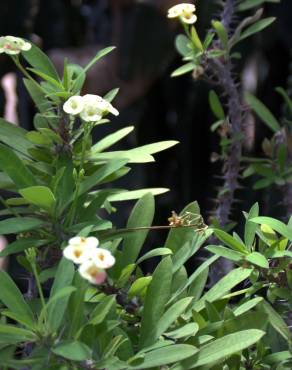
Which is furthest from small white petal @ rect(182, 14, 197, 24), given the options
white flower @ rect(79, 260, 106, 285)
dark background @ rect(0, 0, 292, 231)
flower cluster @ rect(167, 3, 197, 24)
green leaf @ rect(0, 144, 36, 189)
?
dark background @ rect(0, 0, 292, 231)

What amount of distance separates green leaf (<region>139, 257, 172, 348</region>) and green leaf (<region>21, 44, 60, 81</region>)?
0.69 ft

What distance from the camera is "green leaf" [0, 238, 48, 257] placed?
622 millimetres

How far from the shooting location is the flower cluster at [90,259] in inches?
19.3

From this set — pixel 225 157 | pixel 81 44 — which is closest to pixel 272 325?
pixel 225 157

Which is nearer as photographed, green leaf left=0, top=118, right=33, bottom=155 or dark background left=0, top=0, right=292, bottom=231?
green leaf left=0, top=118, right=33, bottom=155

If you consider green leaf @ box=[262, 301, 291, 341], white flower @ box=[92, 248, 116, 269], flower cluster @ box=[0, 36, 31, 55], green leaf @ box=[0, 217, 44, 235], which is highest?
flower cluster @ box=[0, 36, 31, 55]

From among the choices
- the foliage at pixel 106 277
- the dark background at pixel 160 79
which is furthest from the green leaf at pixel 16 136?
the dark background at pixel 160 79

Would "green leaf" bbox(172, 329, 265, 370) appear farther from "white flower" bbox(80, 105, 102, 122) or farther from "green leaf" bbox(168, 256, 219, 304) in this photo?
"white flower" bbox(80, 105, 102, 122)

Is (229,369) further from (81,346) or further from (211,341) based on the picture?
(81,346)

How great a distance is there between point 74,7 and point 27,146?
1955mm

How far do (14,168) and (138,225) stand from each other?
121 mm

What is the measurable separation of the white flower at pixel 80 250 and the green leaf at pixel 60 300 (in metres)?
0.05

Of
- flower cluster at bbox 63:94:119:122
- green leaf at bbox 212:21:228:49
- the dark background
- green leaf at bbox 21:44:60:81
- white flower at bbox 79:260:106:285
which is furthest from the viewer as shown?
the dark background

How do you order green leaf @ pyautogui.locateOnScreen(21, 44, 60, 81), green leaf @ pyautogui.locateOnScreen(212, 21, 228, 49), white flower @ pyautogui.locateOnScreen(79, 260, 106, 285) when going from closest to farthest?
white flower @ pyautogui.locateOnScreen(79, 260, 106, 285) → green leaf @ pyautogui.locateOnScreen(21, 44, 60, 81) → green leaf @ pyautogui.locateOnScreen(212, 21, 228, 49)
